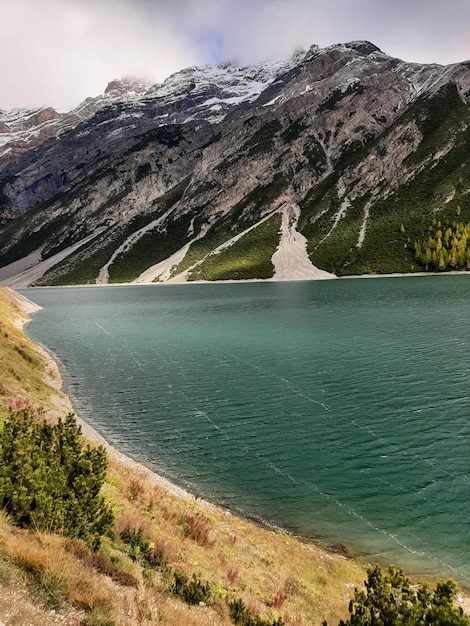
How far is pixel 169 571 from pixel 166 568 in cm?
14

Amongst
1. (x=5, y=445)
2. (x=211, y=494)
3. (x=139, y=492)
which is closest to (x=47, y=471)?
(x=5, y=445)

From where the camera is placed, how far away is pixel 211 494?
67.6 feet

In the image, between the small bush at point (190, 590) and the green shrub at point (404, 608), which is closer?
the green shrub at point (404, 608)

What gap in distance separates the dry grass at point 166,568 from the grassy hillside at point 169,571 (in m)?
0.03

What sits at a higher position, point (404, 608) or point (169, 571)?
point (404, 608)

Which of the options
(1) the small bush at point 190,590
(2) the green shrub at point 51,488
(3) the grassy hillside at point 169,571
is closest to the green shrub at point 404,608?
(3) the grassy hillside at point 169,571

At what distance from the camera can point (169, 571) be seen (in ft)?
36.0

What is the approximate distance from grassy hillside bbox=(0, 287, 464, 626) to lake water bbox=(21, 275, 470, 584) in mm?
2842

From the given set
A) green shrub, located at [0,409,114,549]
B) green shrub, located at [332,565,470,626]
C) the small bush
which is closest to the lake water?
green shrub, located at [332,565,470,626]

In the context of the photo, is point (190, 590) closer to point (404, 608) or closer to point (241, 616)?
point (241, 616)

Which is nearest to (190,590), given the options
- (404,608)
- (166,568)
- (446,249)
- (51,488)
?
(166,568)

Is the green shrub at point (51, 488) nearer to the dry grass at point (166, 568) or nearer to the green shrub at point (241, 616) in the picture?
the dry grass at point (166, 568)

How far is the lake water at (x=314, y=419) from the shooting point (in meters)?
18.1

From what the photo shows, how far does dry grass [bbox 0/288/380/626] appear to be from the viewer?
7312 mm
